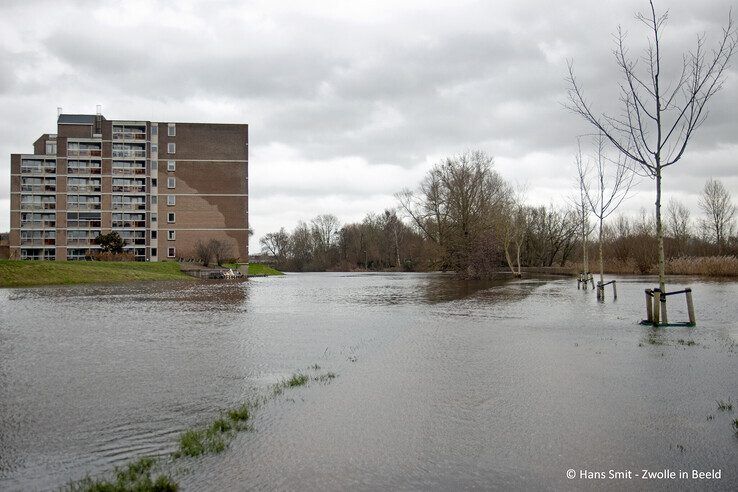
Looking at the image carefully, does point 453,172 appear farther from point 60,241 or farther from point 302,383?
point 60,241

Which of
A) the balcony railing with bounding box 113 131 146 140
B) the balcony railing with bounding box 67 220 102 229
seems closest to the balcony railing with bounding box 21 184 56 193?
the balcony railing with bounding box 67 220 102 229

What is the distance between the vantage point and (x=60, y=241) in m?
75.2

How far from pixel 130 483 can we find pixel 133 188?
7775cm

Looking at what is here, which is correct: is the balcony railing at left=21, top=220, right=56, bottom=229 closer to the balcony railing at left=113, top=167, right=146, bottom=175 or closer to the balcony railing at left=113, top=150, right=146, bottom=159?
the balcony railing at left=113, top=167, right=146, bottom=175

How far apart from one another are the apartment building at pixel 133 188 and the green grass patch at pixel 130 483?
71.6 meters

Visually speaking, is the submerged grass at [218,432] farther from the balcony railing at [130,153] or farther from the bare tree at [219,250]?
the balcony railing at [130,153]

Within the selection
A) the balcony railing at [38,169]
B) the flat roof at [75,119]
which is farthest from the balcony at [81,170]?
the flat roof at [75,119]

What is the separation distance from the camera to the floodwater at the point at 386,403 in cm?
468

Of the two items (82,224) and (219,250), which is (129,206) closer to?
(82,224)

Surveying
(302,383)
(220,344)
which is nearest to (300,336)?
(220,344)

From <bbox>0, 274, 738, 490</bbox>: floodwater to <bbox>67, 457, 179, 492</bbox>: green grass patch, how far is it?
0.64 feet

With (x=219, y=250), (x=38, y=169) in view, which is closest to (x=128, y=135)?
(x=38, y=169)

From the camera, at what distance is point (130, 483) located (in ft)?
14.3

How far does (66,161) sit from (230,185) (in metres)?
21.4
